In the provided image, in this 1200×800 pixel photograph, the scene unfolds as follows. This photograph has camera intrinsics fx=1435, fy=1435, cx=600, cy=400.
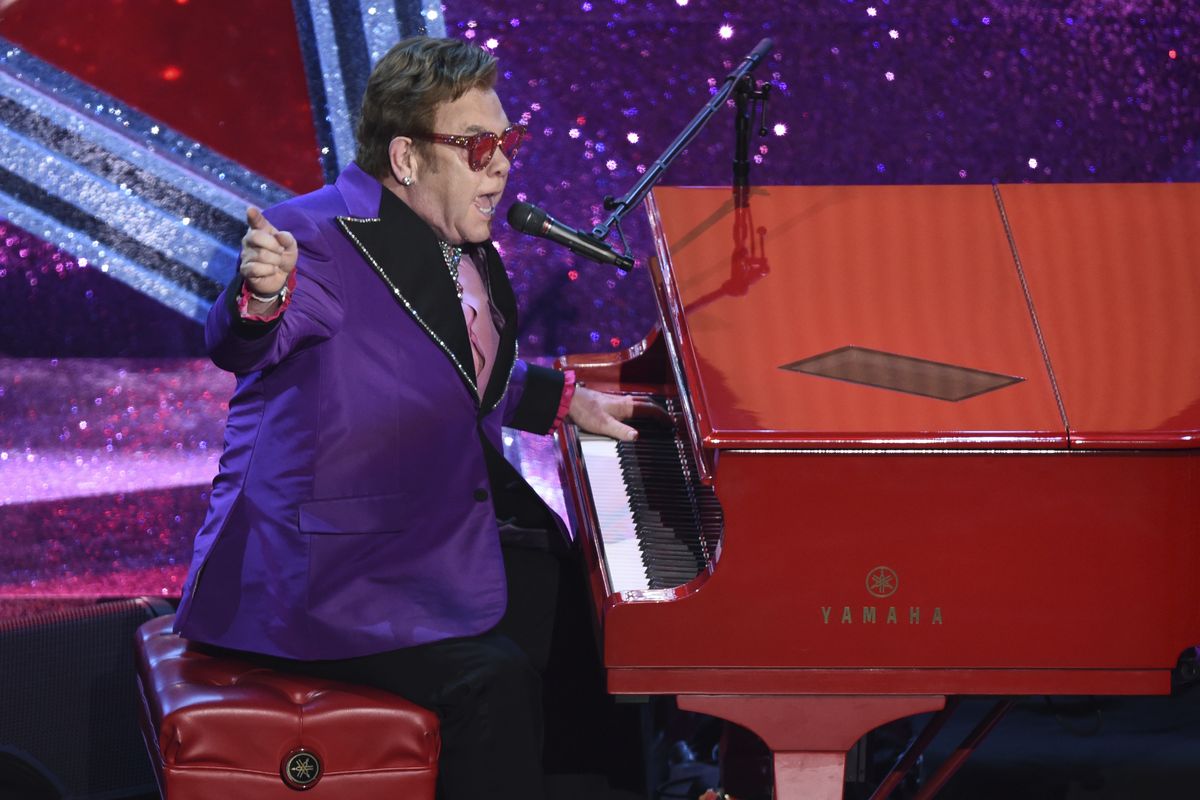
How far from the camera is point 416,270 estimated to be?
2.54 meters

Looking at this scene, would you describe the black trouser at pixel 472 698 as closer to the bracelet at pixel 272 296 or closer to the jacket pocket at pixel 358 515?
the jacket pocket at pixel 358 515

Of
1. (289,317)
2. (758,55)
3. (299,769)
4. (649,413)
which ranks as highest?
(758,55)

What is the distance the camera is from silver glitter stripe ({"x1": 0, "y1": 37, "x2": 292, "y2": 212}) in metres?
3.91

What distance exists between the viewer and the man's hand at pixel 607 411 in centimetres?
285

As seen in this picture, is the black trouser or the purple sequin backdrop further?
the purple sequin backdrop

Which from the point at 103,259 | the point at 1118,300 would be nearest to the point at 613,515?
the point at 1118,300

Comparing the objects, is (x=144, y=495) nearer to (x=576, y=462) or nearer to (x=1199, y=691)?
(x=576, y=462)

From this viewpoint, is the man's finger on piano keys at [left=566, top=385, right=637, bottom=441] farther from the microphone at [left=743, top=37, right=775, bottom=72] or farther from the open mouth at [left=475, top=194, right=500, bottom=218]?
the microphone at [left=743, top=37, right=775, bottom=72]

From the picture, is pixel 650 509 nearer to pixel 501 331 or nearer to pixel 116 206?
pixel 501 331

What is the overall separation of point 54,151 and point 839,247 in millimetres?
2450

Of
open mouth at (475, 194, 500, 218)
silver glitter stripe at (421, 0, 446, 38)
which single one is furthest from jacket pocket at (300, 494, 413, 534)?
silver glitter stripe at (421, 0, 446, 38)

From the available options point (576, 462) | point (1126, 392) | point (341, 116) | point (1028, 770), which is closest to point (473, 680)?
point (576, 462)

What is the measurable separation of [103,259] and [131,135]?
1.16 feet

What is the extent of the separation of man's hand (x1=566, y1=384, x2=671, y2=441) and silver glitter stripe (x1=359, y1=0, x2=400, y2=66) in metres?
1.60
